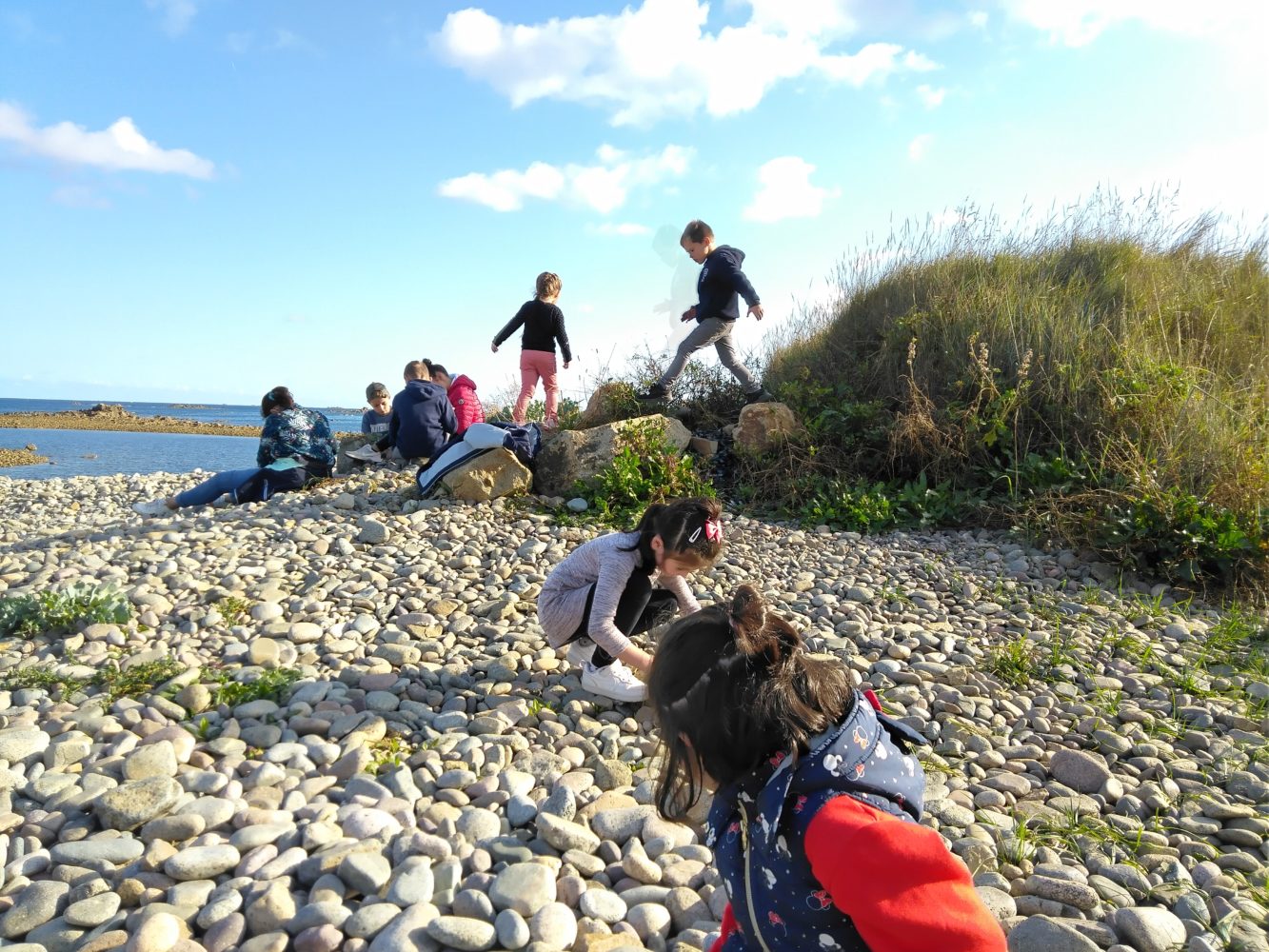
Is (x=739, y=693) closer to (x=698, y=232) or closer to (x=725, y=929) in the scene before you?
(x=725, y=929)

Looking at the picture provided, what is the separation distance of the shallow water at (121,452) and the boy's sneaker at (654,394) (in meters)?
9.84

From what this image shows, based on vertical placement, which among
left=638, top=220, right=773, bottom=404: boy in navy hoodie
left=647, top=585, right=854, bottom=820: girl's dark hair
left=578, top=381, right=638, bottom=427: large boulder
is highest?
left=638, top=220, right=773, bottom=404: boy in navy hoodie

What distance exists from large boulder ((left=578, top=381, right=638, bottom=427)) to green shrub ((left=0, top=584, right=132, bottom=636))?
196 inches

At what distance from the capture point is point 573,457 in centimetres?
691

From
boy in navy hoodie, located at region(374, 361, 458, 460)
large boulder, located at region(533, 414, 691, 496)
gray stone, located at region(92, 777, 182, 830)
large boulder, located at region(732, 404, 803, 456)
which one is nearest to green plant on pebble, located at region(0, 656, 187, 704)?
gray stone, located at region(92, 777, 182, 830)

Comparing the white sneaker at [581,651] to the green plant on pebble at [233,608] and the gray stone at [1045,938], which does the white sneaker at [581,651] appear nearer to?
the green plant on pebble at [233,608]

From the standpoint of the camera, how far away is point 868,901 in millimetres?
1252

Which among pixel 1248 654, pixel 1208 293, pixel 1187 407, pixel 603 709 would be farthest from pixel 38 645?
pixel 1208 293

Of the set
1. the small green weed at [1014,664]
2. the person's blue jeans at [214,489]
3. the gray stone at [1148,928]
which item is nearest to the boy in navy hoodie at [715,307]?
the person's blue jeans at [214,489]

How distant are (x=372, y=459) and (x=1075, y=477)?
667 cm

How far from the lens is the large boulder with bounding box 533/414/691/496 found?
6.83m

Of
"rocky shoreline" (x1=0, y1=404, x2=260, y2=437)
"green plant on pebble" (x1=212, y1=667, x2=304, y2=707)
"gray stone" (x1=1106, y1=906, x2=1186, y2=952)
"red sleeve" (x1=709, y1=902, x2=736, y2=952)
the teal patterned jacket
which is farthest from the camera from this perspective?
"rocky shoreline" (x1=0, y1=404, x2=260, y2=437)

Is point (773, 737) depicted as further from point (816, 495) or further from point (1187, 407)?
point (1187, 407)

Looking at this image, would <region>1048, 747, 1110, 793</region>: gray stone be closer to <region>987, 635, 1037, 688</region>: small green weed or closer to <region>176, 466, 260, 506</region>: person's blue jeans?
<region>987, 635, 1037, 688</region>: small green weed
